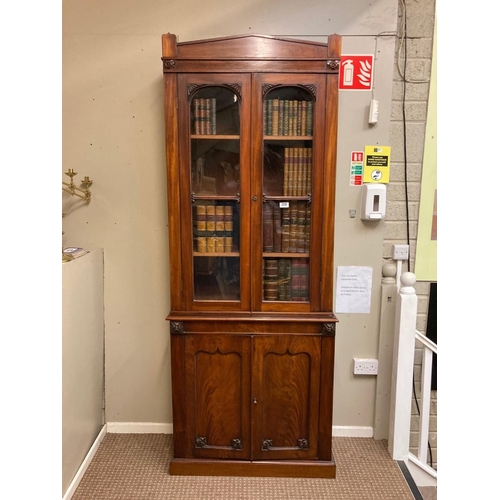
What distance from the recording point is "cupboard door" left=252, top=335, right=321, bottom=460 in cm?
186

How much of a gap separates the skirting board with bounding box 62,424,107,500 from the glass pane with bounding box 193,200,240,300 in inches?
41.1

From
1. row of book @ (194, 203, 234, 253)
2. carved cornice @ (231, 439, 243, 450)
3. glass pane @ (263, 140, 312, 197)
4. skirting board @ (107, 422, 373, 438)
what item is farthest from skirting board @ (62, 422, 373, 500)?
glass pane @ (263, 140, 312, 197)

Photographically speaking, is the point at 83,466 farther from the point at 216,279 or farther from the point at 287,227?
the point at 287,227

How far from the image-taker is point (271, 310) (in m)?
1.87

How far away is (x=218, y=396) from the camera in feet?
6.23

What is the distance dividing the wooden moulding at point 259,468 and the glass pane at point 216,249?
829mm

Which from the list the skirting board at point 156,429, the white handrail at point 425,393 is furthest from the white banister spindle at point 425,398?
the skirting board at point 156,429

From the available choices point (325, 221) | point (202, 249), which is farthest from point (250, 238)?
point (325, 221)

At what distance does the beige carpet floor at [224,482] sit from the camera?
1.81 m

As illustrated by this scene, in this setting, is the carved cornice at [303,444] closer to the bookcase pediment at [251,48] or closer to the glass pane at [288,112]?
the glass pane at [288,112]

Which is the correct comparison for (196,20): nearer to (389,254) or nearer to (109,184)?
(109,184)

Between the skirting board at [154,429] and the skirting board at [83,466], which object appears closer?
the skirting board at [83,466]

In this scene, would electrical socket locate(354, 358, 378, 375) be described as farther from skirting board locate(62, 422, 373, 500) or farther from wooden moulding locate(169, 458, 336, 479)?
wooden moulding locate(169, 458, 336, 479)

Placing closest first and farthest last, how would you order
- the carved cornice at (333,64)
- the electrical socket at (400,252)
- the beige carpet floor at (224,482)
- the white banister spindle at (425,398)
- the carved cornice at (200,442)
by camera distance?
1. the carved cornice at (333,64)
2. the beige carpet floor at (224,482)
3. the carved cornice at (200,442)
4. the white banister spindle at (425,398)
5. the electrical socket at (400,252)
